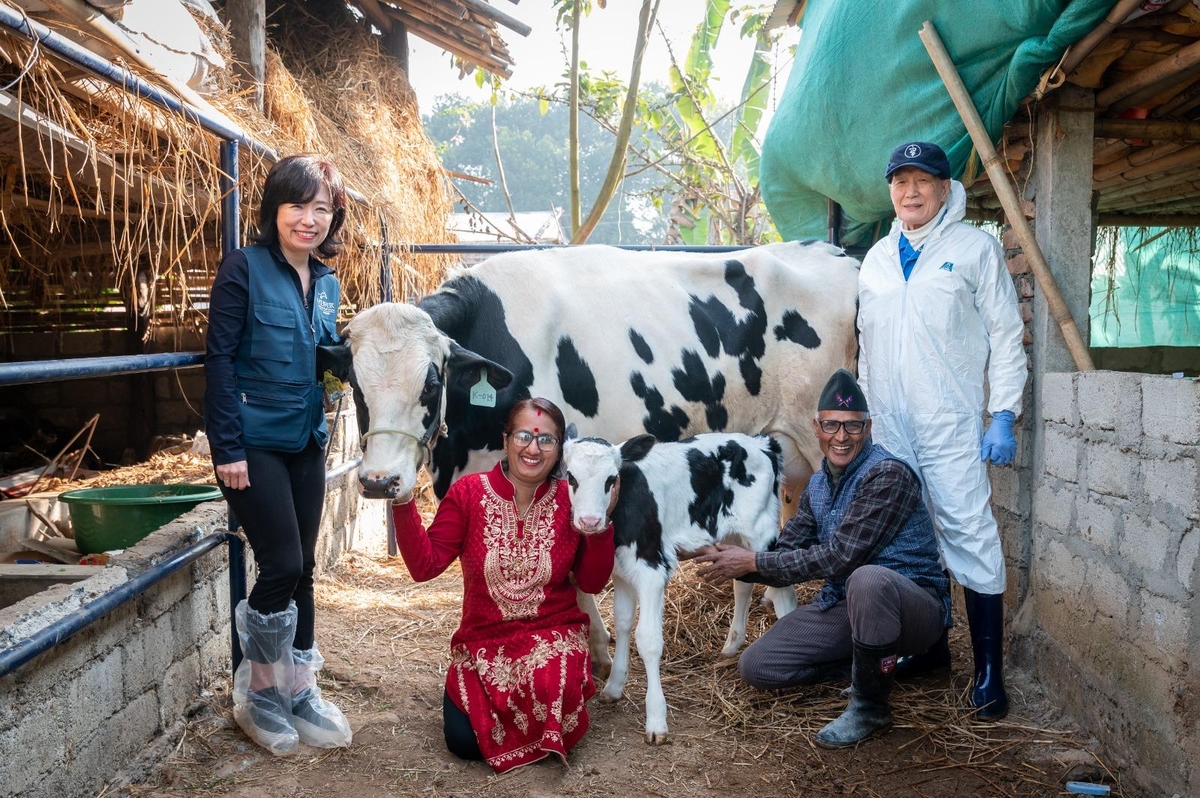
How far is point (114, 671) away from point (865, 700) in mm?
2732

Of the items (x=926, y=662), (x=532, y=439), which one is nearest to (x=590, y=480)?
(x=532, y=439)

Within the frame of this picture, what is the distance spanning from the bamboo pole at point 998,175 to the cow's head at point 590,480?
197 cm

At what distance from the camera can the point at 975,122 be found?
Result: 3.91 m

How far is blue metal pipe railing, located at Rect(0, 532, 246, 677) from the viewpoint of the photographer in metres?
2.52

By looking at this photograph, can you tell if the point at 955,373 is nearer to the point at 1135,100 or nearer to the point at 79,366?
the point at 1135,100

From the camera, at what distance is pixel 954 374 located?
3.81m

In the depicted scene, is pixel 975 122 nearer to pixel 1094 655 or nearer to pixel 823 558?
pixel 823 558

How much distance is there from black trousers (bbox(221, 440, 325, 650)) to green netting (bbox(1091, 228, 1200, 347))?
7040mm

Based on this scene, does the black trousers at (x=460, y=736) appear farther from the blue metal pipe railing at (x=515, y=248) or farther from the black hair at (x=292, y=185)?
the blue metal pipe railing at (x=515, y=248)

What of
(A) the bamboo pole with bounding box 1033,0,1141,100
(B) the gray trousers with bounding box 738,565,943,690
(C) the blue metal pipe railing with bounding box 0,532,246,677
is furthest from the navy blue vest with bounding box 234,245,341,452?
(A) the bamboo pole with bounding box 1033,0,1141,100

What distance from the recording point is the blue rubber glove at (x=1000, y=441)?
3.61 m

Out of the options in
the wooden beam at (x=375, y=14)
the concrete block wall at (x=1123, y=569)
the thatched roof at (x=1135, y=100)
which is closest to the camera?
the concrete block wall at (x=1123, y=569)

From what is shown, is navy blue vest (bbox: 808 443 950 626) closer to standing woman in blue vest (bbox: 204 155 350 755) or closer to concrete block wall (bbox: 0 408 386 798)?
standing woman in blue vest (bbox: 204 155 350 755)

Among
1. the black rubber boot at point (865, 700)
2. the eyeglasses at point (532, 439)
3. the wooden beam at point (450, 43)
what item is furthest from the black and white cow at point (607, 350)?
the wooden beam at point (450, 43)
